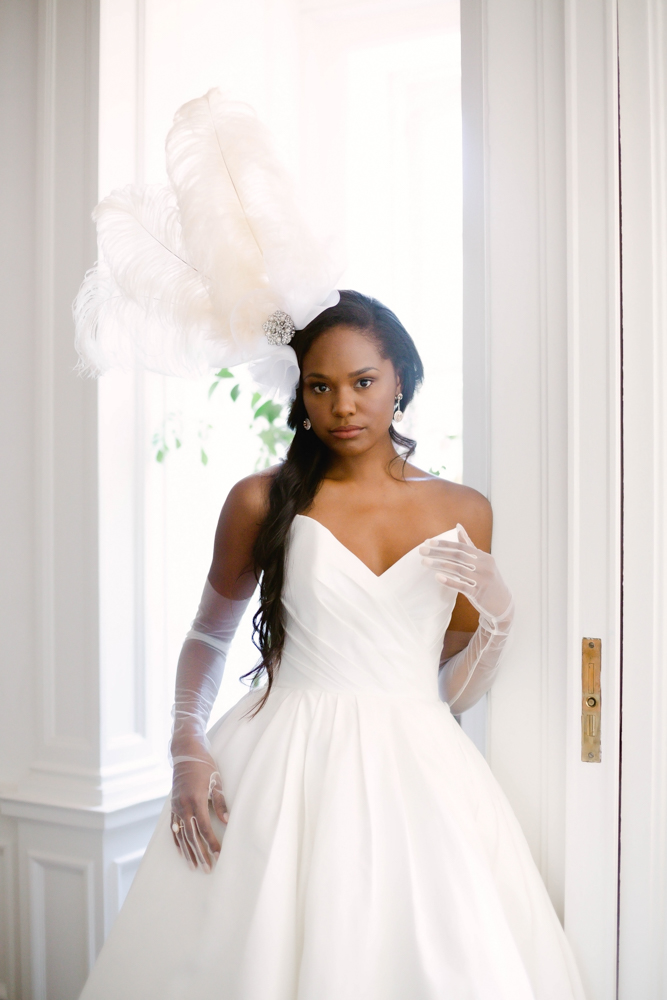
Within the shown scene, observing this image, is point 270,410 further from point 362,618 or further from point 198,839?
point 198,839

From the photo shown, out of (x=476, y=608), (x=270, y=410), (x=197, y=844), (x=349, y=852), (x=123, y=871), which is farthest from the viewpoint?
(x=270, y=410)

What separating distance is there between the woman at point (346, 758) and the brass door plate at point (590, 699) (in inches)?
5.2

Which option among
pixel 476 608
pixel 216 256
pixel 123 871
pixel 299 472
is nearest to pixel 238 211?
pixel 216 256

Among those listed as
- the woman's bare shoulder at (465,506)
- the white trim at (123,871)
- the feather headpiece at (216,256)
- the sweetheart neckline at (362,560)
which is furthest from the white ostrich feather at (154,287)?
the white trim at (123,871)

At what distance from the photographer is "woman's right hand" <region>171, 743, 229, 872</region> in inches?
44.8

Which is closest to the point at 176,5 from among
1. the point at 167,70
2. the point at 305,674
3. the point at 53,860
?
the point at 167,70

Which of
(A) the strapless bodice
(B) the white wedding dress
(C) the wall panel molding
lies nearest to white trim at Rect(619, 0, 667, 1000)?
(B) the white wedding dress

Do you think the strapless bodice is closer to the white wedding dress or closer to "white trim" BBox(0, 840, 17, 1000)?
the white wedding dress

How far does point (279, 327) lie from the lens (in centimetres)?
122

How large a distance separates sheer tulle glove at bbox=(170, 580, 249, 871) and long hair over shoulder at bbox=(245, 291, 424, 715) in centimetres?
11

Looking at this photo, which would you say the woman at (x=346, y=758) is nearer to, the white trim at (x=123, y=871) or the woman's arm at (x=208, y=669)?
the woman's arm at (x=208, y=669)

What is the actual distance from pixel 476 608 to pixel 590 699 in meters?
0.22

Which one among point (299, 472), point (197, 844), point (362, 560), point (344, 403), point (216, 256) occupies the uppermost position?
point (216, 256)

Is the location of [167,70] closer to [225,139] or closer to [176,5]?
[176,5]
